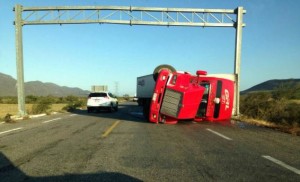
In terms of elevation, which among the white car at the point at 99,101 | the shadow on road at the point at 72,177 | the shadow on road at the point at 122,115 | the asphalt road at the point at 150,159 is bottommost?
the shadow on road at the point at 122,115

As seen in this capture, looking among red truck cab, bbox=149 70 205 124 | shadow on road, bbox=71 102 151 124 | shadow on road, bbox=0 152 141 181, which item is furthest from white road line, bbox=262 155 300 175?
shadow on road, bbox=71 102 151 124

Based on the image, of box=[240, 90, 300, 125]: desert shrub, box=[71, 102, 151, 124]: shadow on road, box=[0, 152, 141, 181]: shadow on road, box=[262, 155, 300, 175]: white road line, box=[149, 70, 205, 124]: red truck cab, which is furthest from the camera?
box=[71, 102, 151, 124]: shadow on road

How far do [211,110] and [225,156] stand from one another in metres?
10.4

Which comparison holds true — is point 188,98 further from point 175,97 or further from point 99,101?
point 99,101

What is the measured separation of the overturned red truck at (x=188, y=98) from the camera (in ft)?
58.3

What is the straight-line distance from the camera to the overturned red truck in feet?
58.3

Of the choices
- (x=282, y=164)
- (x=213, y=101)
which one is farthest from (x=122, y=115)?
(x=282, y=164)

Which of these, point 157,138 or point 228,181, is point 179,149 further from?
point 228,181

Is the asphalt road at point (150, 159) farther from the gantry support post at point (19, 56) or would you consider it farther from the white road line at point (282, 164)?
the gantry support post at point (19, 56)

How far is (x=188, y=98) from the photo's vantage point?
57.8 ft

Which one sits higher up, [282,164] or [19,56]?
[19,56]

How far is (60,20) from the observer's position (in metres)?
25.9

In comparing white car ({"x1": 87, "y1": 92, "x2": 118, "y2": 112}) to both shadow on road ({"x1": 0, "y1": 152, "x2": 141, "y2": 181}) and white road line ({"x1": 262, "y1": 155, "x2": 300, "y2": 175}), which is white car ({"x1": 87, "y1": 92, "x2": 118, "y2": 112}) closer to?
white road line ({"x1": 262, "y1": 155, "x2": 300, "y2": 175})

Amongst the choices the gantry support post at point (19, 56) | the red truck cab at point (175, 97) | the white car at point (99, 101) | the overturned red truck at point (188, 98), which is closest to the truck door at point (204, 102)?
the overturned red truck at point (188, 98)
